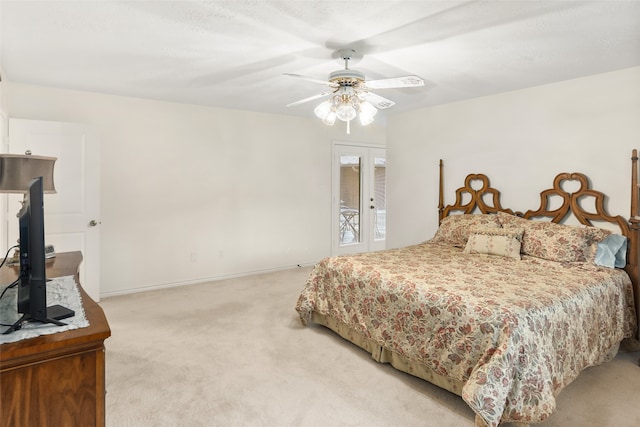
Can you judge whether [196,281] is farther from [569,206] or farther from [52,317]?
[569,206]

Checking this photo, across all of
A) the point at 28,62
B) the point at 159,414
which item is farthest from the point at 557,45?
the point at 28,62

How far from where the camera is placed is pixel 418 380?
245 centimetres

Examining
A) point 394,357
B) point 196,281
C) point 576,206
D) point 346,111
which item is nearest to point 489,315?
point 394,357

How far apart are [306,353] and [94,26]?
2.69 metres

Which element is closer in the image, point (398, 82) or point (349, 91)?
point (398, 82)

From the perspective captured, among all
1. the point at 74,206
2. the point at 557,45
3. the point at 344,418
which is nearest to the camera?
the point at 344,418

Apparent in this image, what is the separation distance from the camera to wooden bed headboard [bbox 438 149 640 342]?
9.85 ft

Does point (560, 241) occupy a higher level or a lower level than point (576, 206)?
lower

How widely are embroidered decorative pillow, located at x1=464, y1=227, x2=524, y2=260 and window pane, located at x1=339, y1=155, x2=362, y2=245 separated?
2769 mm

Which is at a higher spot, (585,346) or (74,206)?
(74,206)

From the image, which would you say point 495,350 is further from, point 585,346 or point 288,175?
point 288,175

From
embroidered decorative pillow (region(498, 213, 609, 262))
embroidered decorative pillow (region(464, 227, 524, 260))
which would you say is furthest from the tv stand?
embroidered decorative pillow (region(498, 213, 609, 262))

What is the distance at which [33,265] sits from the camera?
3.79ft

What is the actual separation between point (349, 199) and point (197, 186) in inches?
103
